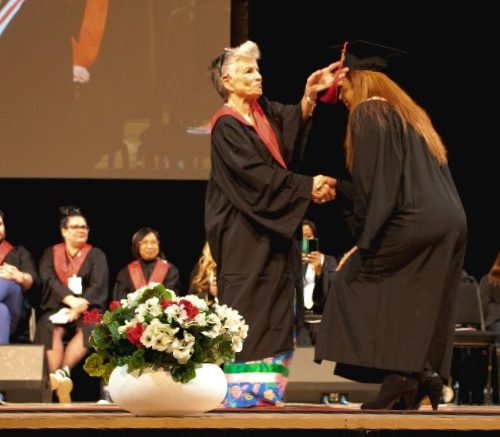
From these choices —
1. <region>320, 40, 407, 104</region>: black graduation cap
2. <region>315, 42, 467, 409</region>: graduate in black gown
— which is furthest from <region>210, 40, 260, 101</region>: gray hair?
<region>315, 42, 467, 409</region>: graduate in black gown

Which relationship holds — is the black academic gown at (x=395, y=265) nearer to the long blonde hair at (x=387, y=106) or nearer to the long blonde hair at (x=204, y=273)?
the long blonde hair at (x=387, y=106)

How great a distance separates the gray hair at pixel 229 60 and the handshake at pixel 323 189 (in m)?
0.66

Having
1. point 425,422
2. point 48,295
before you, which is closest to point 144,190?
point 48,295

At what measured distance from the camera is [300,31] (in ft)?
30.9

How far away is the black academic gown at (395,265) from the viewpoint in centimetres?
430

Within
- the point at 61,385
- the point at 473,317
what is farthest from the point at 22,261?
the point at 473,317

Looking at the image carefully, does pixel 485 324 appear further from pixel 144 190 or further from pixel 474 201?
pixel 144 190

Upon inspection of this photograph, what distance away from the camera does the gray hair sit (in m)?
4.87

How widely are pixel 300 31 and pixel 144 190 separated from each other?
1.93m

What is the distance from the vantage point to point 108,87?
8.63 m

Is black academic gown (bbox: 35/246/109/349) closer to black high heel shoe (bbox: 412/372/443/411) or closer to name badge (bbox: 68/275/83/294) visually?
name badge (bbox: 68/275/83/294)

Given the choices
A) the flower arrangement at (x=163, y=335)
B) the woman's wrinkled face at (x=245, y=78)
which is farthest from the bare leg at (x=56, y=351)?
the flower arrangement at (x=163, y=335)

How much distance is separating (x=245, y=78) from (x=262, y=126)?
229 millimetres

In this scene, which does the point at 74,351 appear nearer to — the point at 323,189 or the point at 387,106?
the point at 323,189
